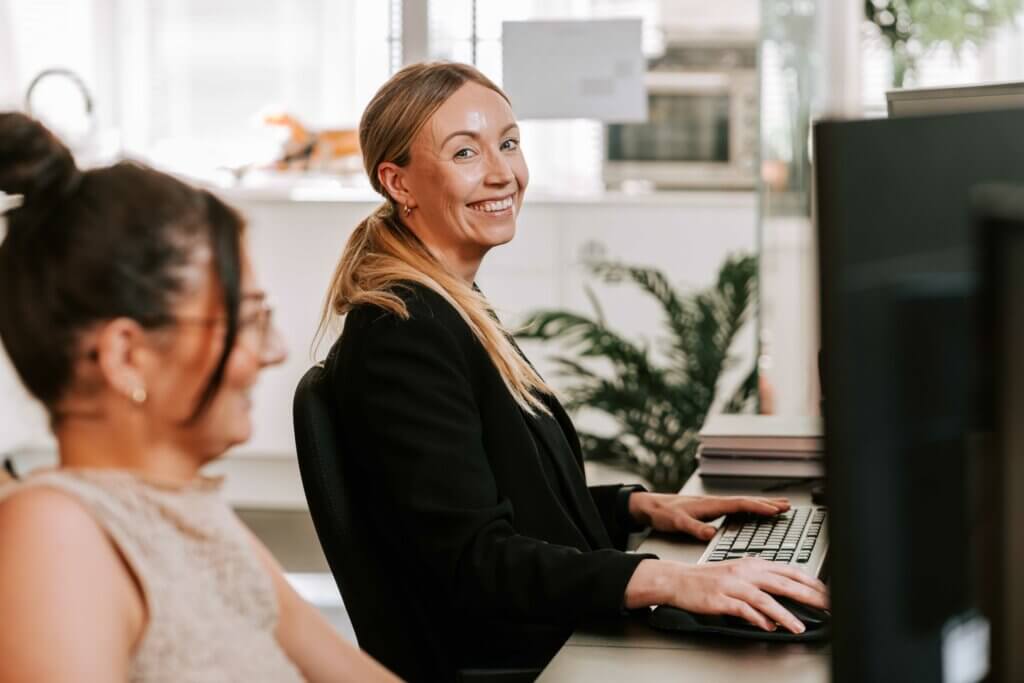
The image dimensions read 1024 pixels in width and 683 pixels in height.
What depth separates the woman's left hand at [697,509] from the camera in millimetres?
1609

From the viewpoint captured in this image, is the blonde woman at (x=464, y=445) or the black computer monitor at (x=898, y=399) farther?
the blonde woman at (x=464, y=445)

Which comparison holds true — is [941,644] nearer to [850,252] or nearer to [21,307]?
[850,252]

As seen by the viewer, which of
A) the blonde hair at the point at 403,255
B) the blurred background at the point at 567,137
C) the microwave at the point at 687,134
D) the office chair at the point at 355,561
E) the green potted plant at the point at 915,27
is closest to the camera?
the office chair at the point at 355,561

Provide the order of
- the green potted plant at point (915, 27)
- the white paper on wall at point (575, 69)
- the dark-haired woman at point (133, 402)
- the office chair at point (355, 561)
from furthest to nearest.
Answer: the green potted plant at point (915, 27) → the white paper on wall at point (575, 69) → the office chair at point (355, 561) → the dark-haired woman at point (133, 402)

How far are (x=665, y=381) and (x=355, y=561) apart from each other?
75.7 inches

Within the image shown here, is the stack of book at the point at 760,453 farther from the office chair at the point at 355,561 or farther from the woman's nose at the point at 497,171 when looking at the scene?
the office chair at the point at 355,561

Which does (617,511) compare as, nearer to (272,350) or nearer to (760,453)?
(760,453)

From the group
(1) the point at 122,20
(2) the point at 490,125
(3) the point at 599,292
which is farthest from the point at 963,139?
(1) the point at 122,20

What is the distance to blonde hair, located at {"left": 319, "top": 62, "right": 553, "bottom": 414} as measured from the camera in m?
1.55

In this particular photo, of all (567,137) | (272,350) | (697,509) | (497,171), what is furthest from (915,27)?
(272,350)

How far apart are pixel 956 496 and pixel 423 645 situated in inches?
35.6

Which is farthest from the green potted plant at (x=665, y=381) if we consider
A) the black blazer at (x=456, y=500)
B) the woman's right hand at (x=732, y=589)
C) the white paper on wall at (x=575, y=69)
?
the woman's right hand at (x=732, y=589)

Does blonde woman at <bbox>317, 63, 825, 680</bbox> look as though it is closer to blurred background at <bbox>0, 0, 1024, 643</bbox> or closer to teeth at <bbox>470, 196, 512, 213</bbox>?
teeth at <bbox>470, 196, 512, 213</bbox>

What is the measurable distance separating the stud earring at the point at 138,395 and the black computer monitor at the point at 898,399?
0.43 metres
